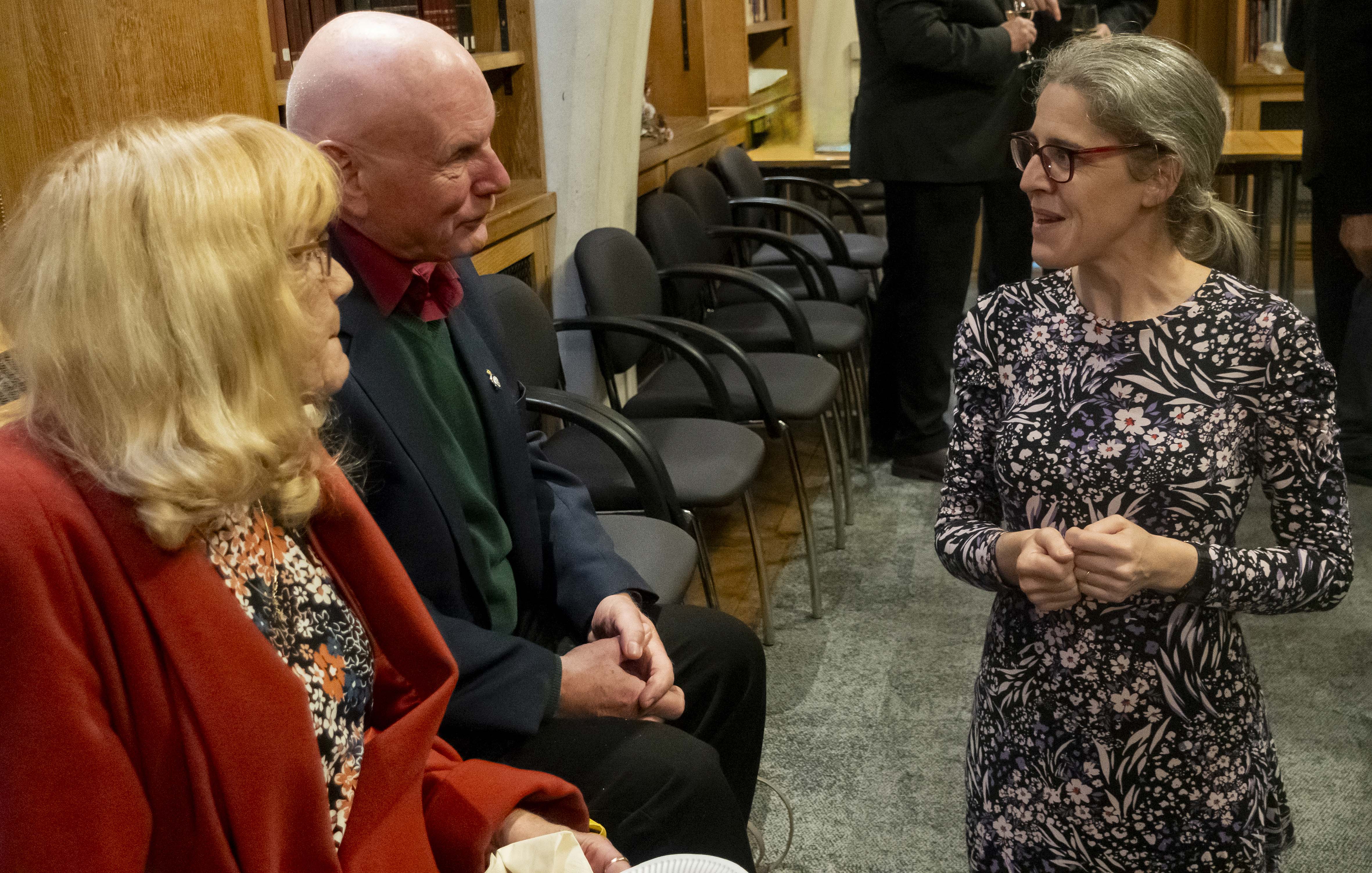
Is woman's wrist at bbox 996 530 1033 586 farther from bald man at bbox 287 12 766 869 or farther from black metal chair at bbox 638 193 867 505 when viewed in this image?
black metal chair at bbox 638 193 867 505

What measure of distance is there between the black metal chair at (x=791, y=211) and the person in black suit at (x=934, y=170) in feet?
1.96

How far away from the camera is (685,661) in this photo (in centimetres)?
168

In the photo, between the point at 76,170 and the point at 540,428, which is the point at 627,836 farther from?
the point at 540,428

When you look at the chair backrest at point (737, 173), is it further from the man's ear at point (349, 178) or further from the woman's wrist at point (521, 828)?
the woman's wrist at point (521, 828)

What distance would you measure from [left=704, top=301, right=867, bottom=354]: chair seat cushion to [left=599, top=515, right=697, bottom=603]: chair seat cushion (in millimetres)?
1252

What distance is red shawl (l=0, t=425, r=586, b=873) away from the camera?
88 cm

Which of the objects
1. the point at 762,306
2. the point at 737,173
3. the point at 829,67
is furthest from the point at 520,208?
the point at 829,67

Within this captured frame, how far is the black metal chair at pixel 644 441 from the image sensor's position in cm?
235

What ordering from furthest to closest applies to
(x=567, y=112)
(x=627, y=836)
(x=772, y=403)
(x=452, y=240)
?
(x=567, y=112), (x=772, y=403), (x=452, y=240), (x=627, y=836)

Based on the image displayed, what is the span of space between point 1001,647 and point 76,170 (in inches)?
43.2

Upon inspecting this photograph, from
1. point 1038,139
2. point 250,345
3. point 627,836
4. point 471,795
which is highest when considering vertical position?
point 1038,139

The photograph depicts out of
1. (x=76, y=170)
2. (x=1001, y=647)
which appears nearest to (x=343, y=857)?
(x=76, y=170)

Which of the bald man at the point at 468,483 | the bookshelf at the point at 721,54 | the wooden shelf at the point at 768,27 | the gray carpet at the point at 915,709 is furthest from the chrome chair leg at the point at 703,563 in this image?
the wooden shelf at the point at 768,27

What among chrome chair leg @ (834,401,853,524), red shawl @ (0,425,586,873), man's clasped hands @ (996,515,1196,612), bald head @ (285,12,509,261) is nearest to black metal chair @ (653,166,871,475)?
chrome chair leg @ (834,401,853,524)
